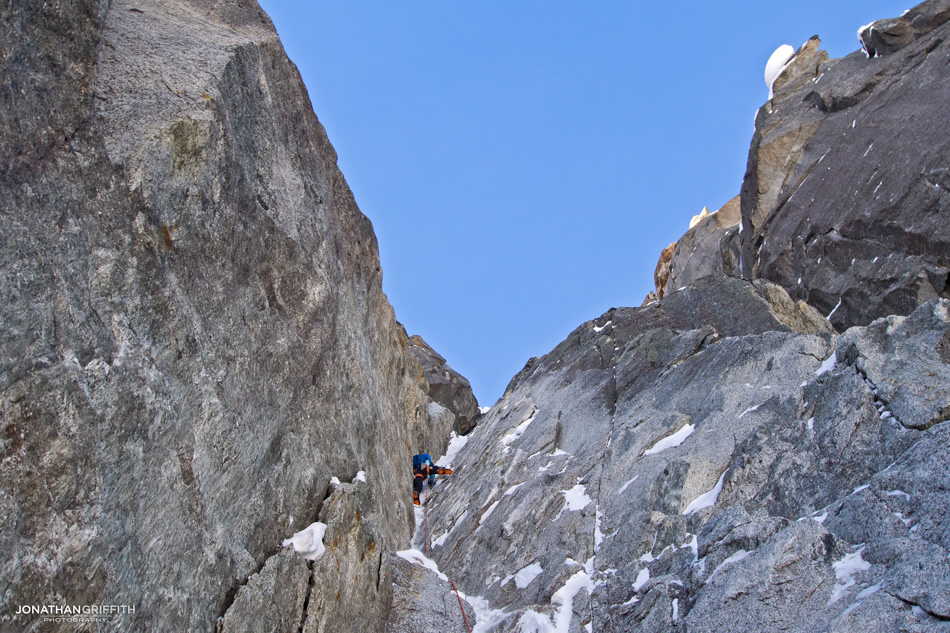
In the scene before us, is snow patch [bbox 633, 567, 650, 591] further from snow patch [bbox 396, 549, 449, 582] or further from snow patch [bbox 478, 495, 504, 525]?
snow patch [bbox 478, 495, 504, 525]

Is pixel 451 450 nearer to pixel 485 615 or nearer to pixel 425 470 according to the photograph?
pixel 425 470

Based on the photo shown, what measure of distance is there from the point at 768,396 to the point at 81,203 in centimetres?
1260

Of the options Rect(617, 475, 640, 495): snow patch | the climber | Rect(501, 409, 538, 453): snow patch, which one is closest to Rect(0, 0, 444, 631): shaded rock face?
Rect(617, 475, 640, 495): snow patch

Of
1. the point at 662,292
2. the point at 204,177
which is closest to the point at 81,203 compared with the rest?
the point at 204,177

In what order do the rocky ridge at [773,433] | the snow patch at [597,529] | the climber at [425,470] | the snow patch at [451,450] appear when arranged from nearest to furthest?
the rocky ridge at [773,433] < the snow patch at [597,529] < the climber at [425,470] < the snow patch at [451,450]

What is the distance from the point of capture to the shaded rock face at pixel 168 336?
294 inches

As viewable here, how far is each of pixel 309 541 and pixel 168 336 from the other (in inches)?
165

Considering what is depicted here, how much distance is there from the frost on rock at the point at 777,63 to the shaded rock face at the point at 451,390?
79.8ft

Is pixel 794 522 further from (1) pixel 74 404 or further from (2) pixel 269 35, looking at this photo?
(2) pixel 269 35

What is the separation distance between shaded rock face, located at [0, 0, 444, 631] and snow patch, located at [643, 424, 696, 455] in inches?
241

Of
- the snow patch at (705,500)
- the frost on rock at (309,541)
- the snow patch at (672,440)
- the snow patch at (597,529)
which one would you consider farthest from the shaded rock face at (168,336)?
the snow patch at (672,440)

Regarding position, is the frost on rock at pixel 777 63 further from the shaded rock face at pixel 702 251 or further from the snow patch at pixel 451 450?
the snow patch at pixel 451 450

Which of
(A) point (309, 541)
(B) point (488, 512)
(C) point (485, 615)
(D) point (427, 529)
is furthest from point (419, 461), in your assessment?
(A) point (309, 541)

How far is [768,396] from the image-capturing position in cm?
1444
